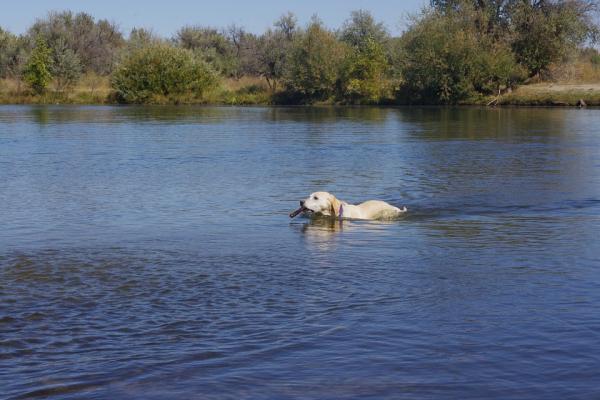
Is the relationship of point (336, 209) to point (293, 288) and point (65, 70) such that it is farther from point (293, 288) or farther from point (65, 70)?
point (65, 70)

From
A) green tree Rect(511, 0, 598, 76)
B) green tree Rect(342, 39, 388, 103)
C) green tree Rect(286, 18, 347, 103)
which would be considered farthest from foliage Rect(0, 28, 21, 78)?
green tree Rect(511, 0, 598, 76)

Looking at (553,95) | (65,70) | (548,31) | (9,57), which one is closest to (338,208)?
(553,95)

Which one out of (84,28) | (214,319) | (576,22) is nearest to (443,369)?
(214,319)

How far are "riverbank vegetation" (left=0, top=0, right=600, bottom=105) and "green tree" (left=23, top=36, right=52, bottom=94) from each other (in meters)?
0.13

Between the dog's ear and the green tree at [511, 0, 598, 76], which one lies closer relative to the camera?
the dog's ear

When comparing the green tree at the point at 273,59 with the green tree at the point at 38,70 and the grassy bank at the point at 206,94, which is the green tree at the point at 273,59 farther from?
the green tree at the point at 38,70

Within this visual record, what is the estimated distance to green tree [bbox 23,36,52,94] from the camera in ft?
278

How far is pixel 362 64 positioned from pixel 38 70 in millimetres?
32321

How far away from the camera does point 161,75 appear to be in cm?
8112

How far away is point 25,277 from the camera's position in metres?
9.18

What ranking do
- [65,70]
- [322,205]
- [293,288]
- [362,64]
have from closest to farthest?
[293,288], [322,205], [362,64], [65,70]

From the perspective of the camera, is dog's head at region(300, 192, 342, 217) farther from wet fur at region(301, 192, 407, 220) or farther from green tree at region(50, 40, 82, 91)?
green tree at region(50, 40, 82, 91)

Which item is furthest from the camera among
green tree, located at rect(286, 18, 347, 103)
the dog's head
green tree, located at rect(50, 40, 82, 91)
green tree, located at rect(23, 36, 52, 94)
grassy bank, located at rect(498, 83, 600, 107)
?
green tree, located at rect(50, 40, 82, 91)

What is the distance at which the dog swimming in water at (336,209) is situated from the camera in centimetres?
1339
